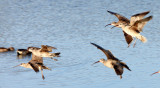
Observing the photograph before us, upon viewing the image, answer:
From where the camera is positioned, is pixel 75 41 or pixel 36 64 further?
pixel 75 41

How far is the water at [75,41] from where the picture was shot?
1381 cm

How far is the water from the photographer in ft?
45.3

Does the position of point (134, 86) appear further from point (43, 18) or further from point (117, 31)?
point (43, 18)

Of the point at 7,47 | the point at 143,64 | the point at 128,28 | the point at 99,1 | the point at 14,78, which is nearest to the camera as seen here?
the point at 128,28

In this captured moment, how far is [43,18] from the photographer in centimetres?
2309

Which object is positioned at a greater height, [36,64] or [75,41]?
[36,64]

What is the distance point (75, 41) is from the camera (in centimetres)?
1823

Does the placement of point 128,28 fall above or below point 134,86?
above

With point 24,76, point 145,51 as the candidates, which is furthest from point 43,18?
point 24,76

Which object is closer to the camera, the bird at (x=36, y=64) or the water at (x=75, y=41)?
the bird at (x=36, y=64)

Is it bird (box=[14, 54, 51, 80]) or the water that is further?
the water

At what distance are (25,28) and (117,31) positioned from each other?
399cm

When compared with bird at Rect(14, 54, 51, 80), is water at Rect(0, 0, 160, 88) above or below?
below

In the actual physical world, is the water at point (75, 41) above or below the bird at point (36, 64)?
below
